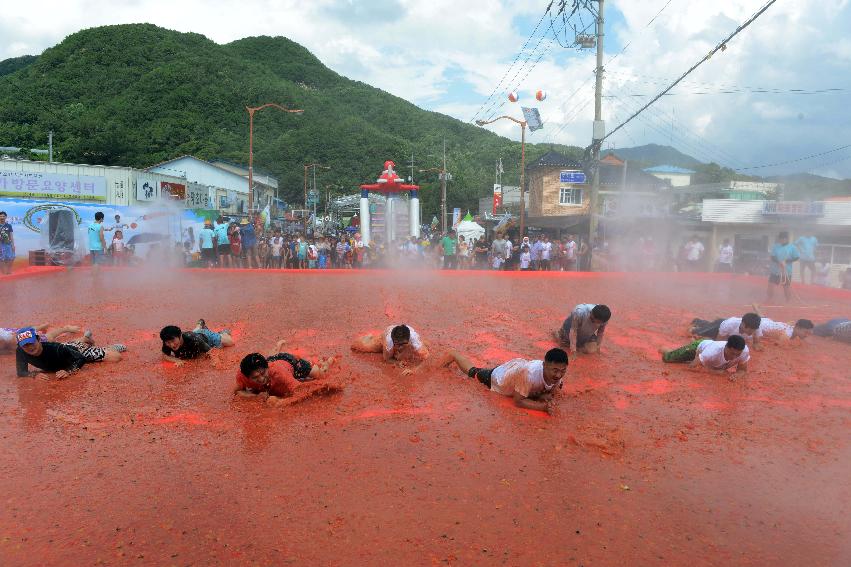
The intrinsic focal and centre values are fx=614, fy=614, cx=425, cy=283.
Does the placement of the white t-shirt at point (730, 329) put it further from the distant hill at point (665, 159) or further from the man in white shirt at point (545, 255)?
the distant hill at point (665, 159)

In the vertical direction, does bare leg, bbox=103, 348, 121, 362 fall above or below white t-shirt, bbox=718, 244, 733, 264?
below

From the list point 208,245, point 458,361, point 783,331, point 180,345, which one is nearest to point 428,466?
point 458,361

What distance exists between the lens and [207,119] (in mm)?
66000

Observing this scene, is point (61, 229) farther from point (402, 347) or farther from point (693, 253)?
point (693, 253)

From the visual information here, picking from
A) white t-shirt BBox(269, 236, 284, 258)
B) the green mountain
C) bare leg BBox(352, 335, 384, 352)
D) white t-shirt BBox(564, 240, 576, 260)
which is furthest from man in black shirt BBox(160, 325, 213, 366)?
the green mountain

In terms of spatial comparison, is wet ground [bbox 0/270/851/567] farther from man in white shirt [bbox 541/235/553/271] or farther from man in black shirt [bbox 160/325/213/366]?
man in white shirt [bbox 541/235/553/271]

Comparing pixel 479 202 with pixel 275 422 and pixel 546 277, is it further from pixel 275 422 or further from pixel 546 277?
pixel 275 422

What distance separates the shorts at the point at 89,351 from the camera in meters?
7.43

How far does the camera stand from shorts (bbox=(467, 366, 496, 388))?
268 inches

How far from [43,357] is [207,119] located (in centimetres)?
6473

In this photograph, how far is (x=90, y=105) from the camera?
63.2 metres

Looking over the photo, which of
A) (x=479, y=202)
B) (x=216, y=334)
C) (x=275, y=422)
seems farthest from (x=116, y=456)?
(x=479, y=202)

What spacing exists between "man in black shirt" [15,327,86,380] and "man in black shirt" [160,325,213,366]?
101cm

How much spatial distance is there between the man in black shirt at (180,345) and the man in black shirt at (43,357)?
3.32 ft
